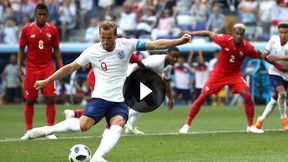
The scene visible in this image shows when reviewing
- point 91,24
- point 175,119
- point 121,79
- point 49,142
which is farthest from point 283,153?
point 91,24

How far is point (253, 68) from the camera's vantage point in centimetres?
3089

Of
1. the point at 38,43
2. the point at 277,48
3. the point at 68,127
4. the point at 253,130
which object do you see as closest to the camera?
the point at 68,127

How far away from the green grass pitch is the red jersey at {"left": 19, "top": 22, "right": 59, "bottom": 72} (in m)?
1.49

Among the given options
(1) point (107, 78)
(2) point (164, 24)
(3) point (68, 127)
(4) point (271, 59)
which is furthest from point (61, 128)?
(2) point (164, 24)

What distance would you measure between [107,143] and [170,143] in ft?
12.2

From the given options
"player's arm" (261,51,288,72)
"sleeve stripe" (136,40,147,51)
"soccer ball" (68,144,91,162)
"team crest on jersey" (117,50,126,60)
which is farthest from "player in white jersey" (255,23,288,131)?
"soccer ball" (68,144,91,162)

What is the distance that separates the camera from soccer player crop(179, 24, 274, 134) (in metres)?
17.7

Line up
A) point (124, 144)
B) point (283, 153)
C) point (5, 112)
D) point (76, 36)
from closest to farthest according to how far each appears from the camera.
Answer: point (283, 153), point (124, 144), point (5, 112), point (76, 36)

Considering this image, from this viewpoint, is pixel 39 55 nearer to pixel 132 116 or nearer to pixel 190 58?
pixel 132 116

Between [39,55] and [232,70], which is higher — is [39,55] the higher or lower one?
the higher one

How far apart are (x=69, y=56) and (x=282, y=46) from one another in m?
14.9

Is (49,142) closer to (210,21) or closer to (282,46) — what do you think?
(282,46)

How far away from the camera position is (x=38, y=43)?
54.3 ft
